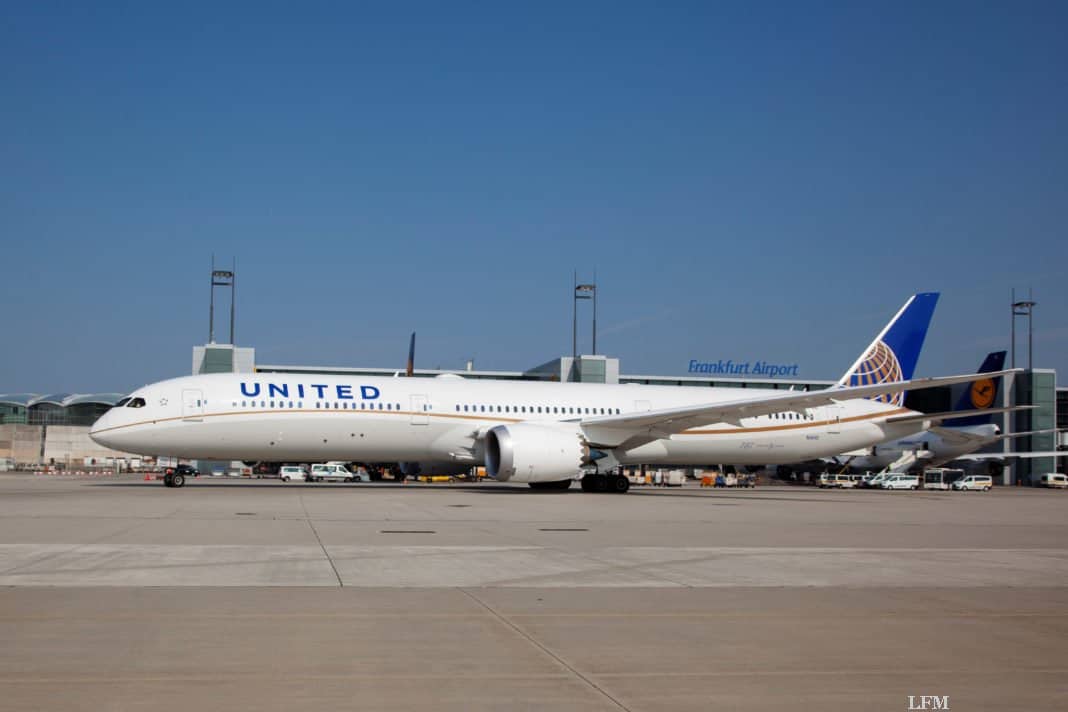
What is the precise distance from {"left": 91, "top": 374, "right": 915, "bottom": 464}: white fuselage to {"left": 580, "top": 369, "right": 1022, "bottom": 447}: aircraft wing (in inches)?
26.4

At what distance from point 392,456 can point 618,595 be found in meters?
23.4

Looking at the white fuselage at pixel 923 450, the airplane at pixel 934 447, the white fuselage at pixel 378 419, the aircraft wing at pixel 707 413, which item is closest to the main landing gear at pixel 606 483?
the white fuselage at pixel 378 419

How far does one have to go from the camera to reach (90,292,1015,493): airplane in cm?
2950

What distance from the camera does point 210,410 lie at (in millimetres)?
29531

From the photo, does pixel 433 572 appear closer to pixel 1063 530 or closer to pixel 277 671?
pixel 277 671

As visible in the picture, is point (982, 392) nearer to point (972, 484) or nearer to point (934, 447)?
point (934, 447)

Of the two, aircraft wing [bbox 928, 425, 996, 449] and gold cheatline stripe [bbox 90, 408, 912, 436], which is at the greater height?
gold cheatline stripe [bbox 90, 408, 912, 436]

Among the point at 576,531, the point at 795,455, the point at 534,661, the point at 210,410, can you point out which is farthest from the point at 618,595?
the point at 795,455

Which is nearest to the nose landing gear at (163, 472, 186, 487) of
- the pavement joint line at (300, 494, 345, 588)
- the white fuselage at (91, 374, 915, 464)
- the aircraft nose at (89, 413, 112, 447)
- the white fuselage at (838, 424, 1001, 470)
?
the white fuselage at (91, 374, 915, 464)

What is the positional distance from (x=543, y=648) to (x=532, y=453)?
76.0 feet

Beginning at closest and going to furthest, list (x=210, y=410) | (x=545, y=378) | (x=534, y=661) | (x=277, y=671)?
(x=277, y=671)
(x=534, y=661)
(x=210, y=410)
(x=545, y=378)

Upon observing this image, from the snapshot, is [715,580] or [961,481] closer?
[715,580]

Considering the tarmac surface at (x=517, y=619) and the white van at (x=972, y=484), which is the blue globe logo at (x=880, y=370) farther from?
the tarmac surface at (x=517, y=619)

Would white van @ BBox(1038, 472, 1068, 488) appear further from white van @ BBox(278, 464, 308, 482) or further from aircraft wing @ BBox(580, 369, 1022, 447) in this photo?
white van @ BBox(278, 464, 308, 482)
